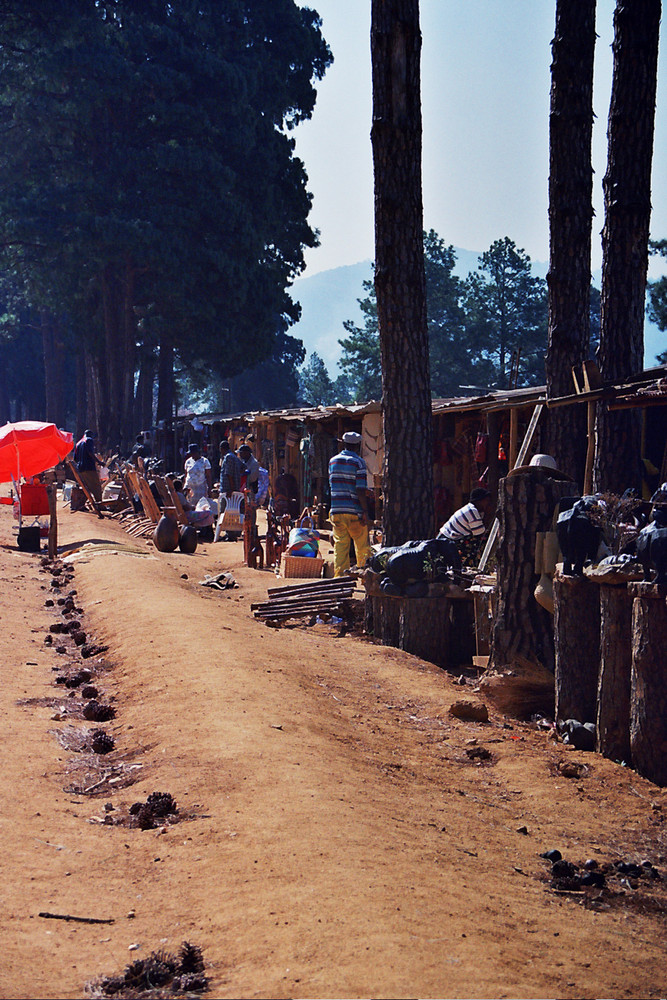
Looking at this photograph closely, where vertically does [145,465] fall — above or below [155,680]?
above

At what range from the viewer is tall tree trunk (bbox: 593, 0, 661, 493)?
484 inches

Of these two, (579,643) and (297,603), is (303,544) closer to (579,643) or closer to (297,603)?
(297,603)

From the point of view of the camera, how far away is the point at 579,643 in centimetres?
A: 764

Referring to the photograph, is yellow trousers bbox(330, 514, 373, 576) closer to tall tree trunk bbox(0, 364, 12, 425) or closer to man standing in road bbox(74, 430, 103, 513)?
man standing in road bbox(74, 430, 103, 513)

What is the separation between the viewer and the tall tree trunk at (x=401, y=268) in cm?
1186

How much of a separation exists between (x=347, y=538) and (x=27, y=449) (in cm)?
797

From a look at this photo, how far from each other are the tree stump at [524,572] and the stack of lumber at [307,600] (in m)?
3.73

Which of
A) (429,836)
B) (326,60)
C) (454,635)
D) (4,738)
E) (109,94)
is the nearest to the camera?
(429,836)

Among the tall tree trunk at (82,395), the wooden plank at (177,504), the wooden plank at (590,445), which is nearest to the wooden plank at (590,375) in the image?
the wooden plank at (590,445)

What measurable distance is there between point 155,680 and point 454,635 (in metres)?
3.57

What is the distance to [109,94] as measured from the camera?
36219mm

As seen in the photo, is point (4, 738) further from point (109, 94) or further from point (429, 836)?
point (109, 94)

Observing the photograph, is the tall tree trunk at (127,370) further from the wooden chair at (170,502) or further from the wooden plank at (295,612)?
the wooden plank at (295,612)

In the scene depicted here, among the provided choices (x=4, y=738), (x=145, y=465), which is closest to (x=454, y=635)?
(x=4, y=738)
